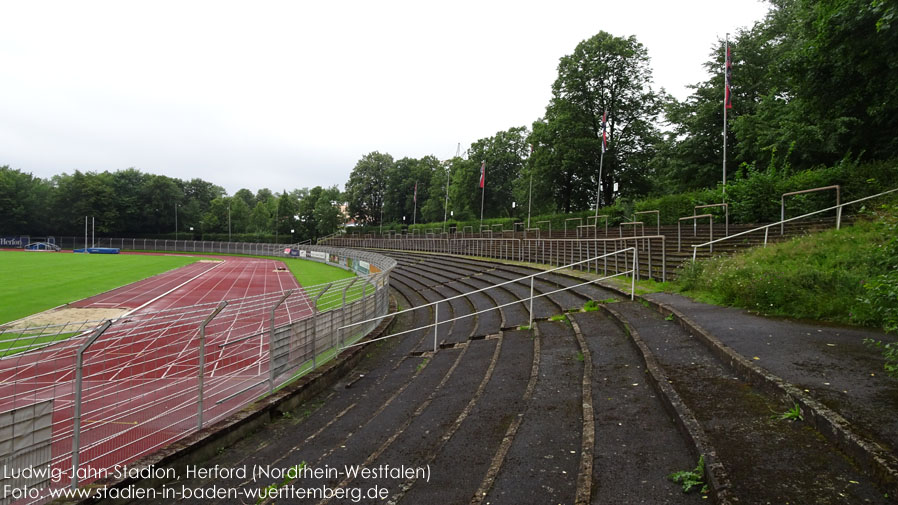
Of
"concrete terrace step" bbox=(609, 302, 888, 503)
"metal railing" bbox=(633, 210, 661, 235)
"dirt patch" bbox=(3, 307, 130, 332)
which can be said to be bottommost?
"dirt patch" bbox=(3, 307, 130, 332)

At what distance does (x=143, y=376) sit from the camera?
9117 millimetres

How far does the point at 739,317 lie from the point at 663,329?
51.8 inches

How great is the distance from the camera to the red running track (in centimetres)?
548

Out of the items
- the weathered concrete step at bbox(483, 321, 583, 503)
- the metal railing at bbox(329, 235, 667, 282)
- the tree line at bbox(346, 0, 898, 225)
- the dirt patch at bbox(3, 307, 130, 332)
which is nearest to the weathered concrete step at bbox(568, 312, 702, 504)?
the weathered concrete step at bbox(483, 321, 583, 503)

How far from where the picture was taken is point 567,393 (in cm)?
556

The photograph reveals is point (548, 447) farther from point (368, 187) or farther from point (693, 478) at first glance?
point (368, 187)

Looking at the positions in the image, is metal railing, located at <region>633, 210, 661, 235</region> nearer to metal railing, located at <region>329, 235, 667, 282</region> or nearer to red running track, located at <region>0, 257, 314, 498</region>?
metal railing, located at <region>329, 235, 667, 282</region>

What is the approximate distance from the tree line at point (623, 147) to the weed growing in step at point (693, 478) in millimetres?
10650

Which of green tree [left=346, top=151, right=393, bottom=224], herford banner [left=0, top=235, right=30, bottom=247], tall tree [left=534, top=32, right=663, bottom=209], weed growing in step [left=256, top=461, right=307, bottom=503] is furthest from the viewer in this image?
green tree [left=346, top=151, right=393, bottom=224]

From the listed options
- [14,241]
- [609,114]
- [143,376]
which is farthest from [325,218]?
[143,376]

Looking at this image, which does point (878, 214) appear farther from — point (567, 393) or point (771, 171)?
point (567, 393)

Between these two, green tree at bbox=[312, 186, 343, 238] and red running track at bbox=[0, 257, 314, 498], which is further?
green tree at bbox=[312, 186, 343, 238]

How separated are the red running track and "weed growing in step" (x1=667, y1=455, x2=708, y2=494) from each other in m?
4.68

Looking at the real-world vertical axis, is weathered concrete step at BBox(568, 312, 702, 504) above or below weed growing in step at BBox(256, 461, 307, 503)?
above
